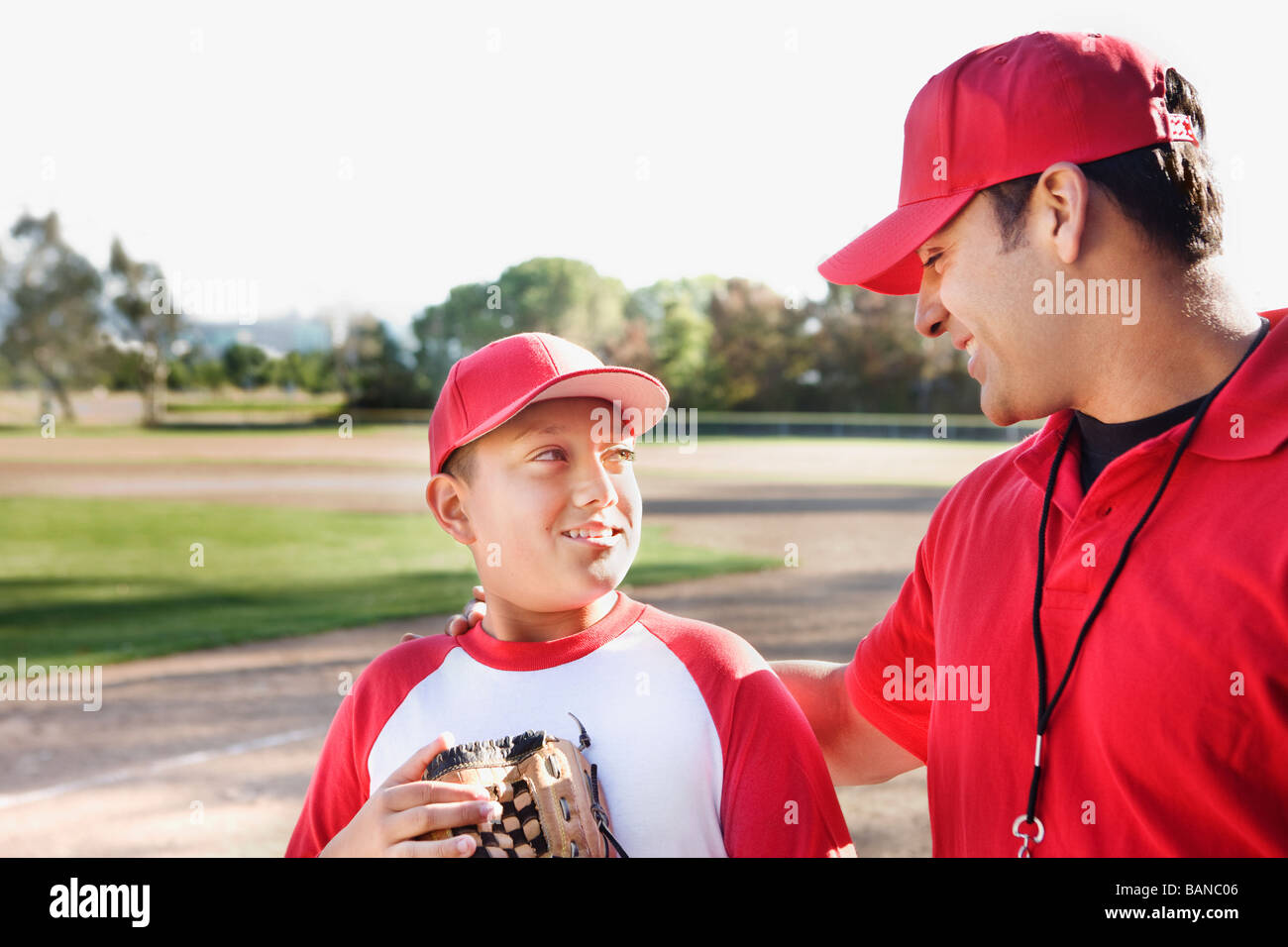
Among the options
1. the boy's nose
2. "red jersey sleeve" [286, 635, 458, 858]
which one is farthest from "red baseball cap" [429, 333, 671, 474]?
"red jersey sleeve" [286, 635, 458, 858]

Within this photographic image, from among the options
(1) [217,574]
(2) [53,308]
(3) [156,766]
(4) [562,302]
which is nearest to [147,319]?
(2) [53,308]

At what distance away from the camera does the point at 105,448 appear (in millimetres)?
33688

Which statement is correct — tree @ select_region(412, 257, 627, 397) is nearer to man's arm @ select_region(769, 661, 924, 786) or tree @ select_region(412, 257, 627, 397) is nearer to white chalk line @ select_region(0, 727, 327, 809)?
white chalk line @ select_region(0, 727, 327, 809)

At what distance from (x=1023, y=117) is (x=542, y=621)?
105 cm

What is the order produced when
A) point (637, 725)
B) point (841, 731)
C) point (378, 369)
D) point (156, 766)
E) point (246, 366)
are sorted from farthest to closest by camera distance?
point (378, 369) → point (246, 366) → point (156, 766) → point (841, 731) → point (637, 725)

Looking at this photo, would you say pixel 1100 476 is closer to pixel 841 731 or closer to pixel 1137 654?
pixel 1137 654

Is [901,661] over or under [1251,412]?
under

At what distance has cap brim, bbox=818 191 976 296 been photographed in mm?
1652

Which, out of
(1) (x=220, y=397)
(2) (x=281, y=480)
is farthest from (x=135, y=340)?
(2) (x=281, y=480)

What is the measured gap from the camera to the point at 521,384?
1795mm

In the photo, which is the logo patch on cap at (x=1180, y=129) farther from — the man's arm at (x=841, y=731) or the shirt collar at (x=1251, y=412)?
the man's arm at (x=841, y=731)

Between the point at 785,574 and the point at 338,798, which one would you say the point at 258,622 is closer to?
the point at 785,574

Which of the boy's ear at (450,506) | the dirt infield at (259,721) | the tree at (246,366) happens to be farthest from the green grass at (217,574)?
the tree at (246,366)

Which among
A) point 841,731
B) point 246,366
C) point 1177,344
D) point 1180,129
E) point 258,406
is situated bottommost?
point 841,731
